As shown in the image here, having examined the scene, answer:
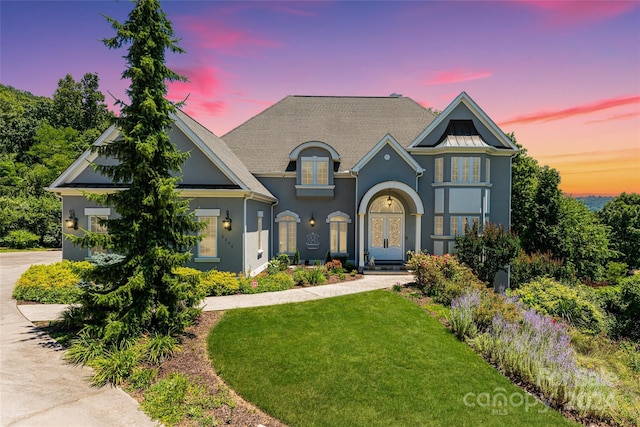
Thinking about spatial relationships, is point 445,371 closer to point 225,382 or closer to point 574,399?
point 574,399

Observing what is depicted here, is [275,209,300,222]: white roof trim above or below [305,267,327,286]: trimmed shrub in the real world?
above

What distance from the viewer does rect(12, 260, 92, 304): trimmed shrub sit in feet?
39.3

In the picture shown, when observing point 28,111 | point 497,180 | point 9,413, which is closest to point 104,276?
point 9,413

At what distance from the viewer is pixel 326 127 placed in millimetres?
22797

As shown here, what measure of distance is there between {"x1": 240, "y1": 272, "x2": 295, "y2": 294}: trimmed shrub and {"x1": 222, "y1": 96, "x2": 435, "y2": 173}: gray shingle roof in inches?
309

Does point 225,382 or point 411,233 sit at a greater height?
point 411,233

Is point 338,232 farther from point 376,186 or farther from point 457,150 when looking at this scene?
point 457,150

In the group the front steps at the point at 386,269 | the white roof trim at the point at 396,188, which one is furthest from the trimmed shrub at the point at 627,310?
the white roof trim at the point at 396,188

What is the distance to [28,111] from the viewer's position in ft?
183

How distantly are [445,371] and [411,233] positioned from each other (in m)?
13.0

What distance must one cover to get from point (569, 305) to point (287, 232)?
1424cm

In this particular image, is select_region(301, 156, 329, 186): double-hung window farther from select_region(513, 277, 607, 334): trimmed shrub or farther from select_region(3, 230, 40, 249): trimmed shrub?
select_region(3, 230, 40, 249): trimmed shrub

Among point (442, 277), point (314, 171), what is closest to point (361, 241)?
point (314, 171)

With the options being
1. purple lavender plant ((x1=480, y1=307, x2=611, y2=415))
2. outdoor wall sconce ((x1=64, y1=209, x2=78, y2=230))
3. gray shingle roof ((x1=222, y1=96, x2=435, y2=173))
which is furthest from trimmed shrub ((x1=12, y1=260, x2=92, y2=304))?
purple lavender plant ((x1=480, y1=307, x2=611, y2=415))
